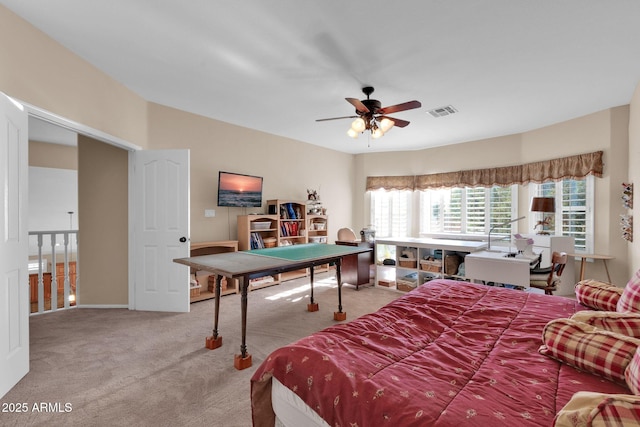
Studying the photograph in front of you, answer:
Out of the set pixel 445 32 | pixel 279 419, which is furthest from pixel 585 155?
pixel 279 419

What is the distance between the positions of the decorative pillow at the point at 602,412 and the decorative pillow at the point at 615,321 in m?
0.78

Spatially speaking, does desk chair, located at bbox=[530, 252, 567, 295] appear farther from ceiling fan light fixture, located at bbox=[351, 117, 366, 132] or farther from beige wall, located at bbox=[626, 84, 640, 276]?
ceiling fan light fixture, located at bbox=[351, 117, 366, 132]

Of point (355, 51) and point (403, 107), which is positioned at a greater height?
point (355, 51)

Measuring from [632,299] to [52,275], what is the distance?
546cm

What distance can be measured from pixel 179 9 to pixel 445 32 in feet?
6.72

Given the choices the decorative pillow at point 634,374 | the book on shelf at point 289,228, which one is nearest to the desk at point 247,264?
the book on shelf at point 289,228

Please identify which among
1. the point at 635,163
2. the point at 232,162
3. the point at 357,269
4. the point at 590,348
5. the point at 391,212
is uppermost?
the point at 232,162

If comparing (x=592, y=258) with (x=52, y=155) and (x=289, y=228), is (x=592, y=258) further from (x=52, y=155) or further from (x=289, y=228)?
(x=52, y=155)

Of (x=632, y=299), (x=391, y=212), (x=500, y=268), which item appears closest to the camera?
(x=632, y=299)

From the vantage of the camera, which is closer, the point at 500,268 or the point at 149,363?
the point at 149,363

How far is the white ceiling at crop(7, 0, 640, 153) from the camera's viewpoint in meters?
2.12

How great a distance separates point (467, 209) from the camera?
596 centimetres

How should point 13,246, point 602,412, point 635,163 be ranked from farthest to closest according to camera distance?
point 635,163 < point 13,246 < point 602,412

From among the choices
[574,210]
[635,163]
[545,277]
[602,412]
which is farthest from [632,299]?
[574,210]
